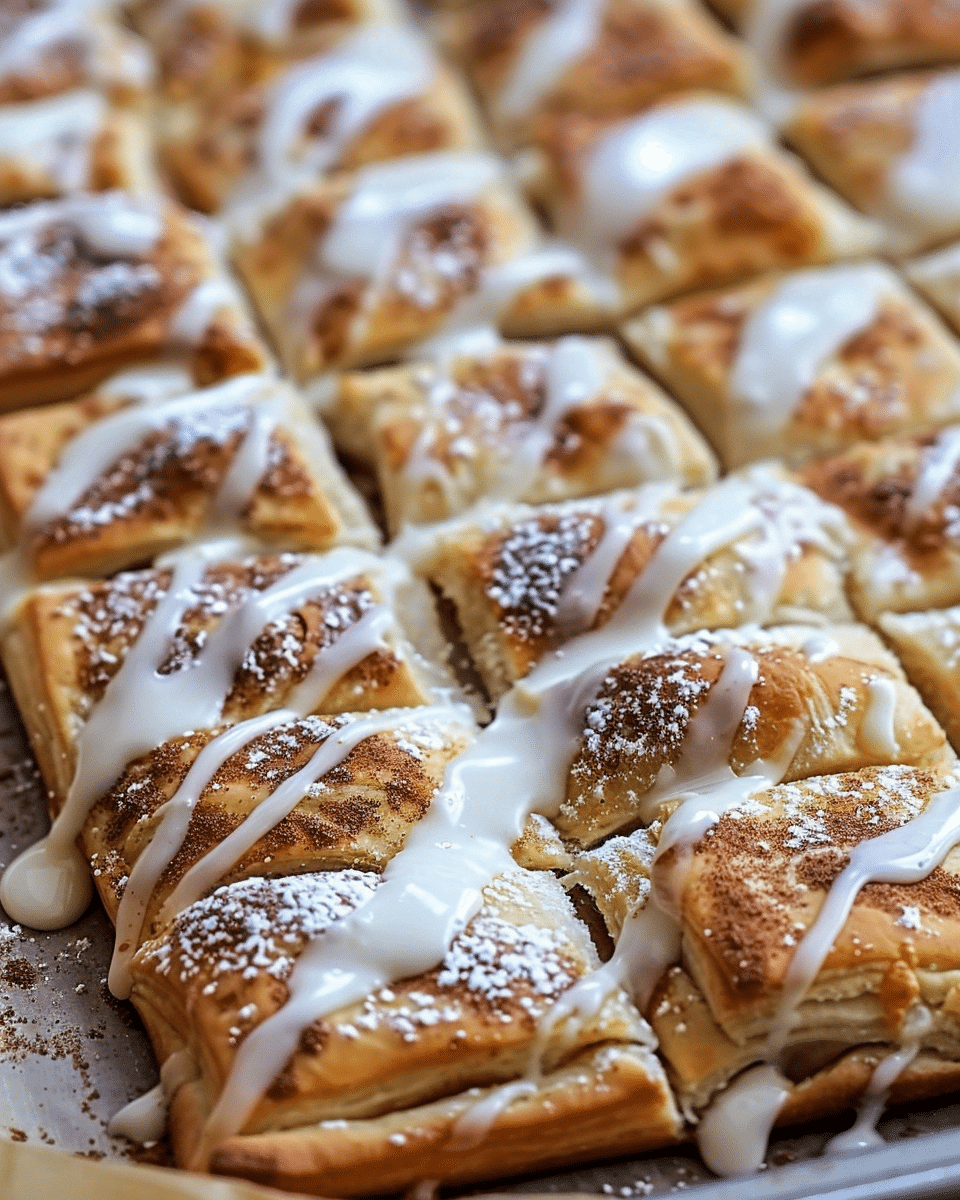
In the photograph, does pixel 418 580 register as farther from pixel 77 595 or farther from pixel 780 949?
pixel 780 949

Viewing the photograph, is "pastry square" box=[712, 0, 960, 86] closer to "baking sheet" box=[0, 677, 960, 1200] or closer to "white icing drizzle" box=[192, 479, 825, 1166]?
"white icing drizzle" box=[192, 479, 825, 1166]

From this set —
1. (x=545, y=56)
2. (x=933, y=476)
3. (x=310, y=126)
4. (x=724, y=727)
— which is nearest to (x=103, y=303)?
(x=310, y=126)

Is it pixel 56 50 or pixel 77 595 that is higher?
pixel 56 50

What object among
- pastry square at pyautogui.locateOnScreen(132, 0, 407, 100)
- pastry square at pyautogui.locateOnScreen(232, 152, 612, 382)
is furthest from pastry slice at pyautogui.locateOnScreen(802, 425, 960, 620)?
pastry square at pyautogui.locateOnScreen(132, 0, 407, 100)

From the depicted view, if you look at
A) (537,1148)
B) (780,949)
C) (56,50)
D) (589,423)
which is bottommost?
(537,1148)

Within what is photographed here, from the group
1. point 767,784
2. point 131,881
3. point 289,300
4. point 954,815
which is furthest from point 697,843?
point 289,300

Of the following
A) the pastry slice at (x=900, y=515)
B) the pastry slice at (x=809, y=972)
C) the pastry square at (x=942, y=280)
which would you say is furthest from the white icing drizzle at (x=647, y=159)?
the pastry slice at (x=809, y=972)

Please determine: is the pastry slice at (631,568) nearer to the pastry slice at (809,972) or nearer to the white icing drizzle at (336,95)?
the pastry slice at (809,972)
